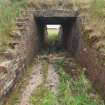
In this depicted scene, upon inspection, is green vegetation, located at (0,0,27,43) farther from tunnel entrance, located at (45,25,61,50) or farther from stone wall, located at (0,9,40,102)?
tunnel entrance, located at (45,25,61,50)

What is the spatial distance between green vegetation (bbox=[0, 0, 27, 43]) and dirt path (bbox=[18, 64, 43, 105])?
144 cm

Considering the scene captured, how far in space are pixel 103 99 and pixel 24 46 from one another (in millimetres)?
3524

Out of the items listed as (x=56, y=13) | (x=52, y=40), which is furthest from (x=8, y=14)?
(x=52, y=40)

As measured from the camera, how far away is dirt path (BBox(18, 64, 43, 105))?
6.71m

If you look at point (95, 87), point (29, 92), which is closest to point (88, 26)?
point (95, 87)

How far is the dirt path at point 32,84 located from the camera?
671 cm

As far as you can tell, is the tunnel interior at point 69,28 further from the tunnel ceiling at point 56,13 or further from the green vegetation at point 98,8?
the green vegetation at point 98,8

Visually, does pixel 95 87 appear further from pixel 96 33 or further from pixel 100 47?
pixel 96 33

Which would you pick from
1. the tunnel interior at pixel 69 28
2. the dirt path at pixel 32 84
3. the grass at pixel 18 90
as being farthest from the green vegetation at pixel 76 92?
the tunnel interior at pixel 69 28

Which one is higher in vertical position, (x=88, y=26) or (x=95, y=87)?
(x=88, y=26)

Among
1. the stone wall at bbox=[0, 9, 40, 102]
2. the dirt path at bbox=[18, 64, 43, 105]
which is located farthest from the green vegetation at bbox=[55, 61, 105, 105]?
the stone wall at bbox=[0, 9, 40, 102]

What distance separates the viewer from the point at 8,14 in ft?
31.6

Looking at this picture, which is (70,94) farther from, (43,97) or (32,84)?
(32,84)

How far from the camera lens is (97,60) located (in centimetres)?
738
